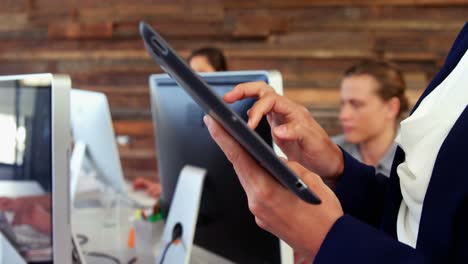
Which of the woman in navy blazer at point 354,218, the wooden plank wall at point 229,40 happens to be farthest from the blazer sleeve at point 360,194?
the wooden plank wall at point 229,40

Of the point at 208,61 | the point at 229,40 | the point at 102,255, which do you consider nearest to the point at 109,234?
the point at 102,255

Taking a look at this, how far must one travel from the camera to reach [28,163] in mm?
814

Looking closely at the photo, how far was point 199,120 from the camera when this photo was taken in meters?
1.04

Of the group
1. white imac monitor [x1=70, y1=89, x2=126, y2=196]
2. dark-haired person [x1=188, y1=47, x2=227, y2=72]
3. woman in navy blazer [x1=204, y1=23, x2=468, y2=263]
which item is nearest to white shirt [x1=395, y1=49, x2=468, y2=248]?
woman in navy blazer [x1=204, y1=23, x2=468, y2=263]

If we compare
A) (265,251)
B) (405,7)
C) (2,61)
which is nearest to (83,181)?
(265,251)

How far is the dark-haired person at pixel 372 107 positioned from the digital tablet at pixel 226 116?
163 centimetres

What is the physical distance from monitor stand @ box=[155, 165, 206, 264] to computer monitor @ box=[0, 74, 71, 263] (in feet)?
0.85

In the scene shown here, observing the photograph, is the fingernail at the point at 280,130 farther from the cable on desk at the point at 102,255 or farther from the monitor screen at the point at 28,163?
the cable on desk at the point at 102,255

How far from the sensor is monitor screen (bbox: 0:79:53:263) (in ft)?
2.58

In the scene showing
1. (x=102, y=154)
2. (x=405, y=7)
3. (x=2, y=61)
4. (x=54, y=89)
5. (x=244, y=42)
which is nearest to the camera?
(x=54, y=89)

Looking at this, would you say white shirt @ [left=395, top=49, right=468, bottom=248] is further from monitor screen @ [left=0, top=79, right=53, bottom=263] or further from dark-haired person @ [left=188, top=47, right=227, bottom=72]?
dark-haired person @ [left=188, top=47, right=227, bottom=72]

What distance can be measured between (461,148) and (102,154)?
1260 millimetres

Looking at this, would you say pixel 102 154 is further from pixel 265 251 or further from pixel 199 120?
pixel 265 251

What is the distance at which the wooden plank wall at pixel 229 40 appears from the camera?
2.74 metres
